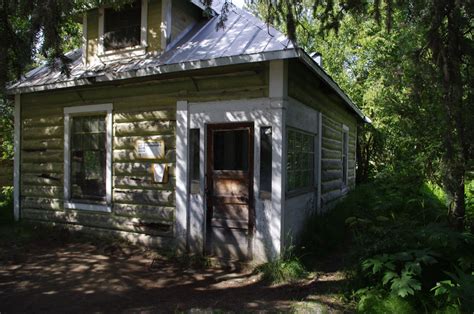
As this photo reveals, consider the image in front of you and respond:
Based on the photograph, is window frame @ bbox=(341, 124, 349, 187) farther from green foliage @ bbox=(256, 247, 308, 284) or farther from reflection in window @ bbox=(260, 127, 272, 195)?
green foliage @ bbox=(256, 247, 308, 284)

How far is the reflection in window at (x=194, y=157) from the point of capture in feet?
21.3

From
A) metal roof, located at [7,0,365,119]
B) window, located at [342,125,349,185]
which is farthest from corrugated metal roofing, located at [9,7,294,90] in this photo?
window, located at [342,125,349,185]

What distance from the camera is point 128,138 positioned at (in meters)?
7.25

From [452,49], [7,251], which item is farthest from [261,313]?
[7,251]

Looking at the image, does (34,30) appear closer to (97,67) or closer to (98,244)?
(97,67)

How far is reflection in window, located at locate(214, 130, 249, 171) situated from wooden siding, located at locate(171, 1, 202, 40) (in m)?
2.40

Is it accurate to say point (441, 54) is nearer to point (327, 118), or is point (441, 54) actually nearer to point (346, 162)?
point (327, 118)

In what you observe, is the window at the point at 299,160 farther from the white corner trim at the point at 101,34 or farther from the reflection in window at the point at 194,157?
the white corner trim at the point at 101,34

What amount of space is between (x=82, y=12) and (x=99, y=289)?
5758mm

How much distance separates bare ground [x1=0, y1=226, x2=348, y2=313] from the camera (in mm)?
4512

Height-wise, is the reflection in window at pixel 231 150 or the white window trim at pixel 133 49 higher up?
the white window trim at pixel 133 49

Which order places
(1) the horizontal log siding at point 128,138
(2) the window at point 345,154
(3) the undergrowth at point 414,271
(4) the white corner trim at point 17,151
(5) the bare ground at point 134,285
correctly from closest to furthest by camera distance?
(3) the undergrowth at point 414,271 → (5) the bare ground at point 134,285 → (1) the horizontal log siding at point 128,138 → (4) the white corner trim at point 17,151 → (2) the window at point 345,154

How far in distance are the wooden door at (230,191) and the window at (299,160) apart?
75 centimetres

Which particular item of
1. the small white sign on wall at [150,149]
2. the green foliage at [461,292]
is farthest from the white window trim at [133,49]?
the green foliage at [461,292]
